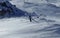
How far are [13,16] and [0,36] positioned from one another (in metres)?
6.61

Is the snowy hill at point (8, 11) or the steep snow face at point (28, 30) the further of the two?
the snowy hill at point (8, 11)

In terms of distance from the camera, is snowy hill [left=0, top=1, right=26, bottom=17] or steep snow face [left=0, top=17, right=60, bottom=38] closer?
steep snow face [left=0, top=17, right=60, bottom=38]

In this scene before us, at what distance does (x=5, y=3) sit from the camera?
2023 cm

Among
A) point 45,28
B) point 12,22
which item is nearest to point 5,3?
point 12,22

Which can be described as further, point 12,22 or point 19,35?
point 12,22

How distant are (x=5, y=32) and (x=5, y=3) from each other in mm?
7690

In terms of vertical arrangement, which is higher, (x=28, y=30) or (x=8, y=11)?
(x=28, y=30)

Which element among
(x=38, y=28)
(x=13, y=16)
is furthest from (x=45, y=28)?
(x=13, y=16)

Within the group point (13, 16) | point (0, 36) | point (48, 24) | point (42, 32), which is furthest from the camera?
point (13, 16)

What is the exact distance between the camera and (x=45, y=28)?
1351 centimetres

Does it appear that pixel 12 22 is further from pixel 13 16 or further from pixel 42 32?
pixel 42 32

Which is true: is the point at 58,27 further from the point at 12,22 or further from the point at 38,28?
the point at 12,22

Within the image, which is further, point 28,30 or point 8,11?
point 8,11

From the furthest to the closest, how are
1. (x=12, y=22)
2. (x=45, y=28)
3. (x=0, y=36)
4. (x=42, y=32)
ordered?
A: (x=12, y=22) < (x=45, y=28) < (x=42, y=32) < (x=0, y=36)
